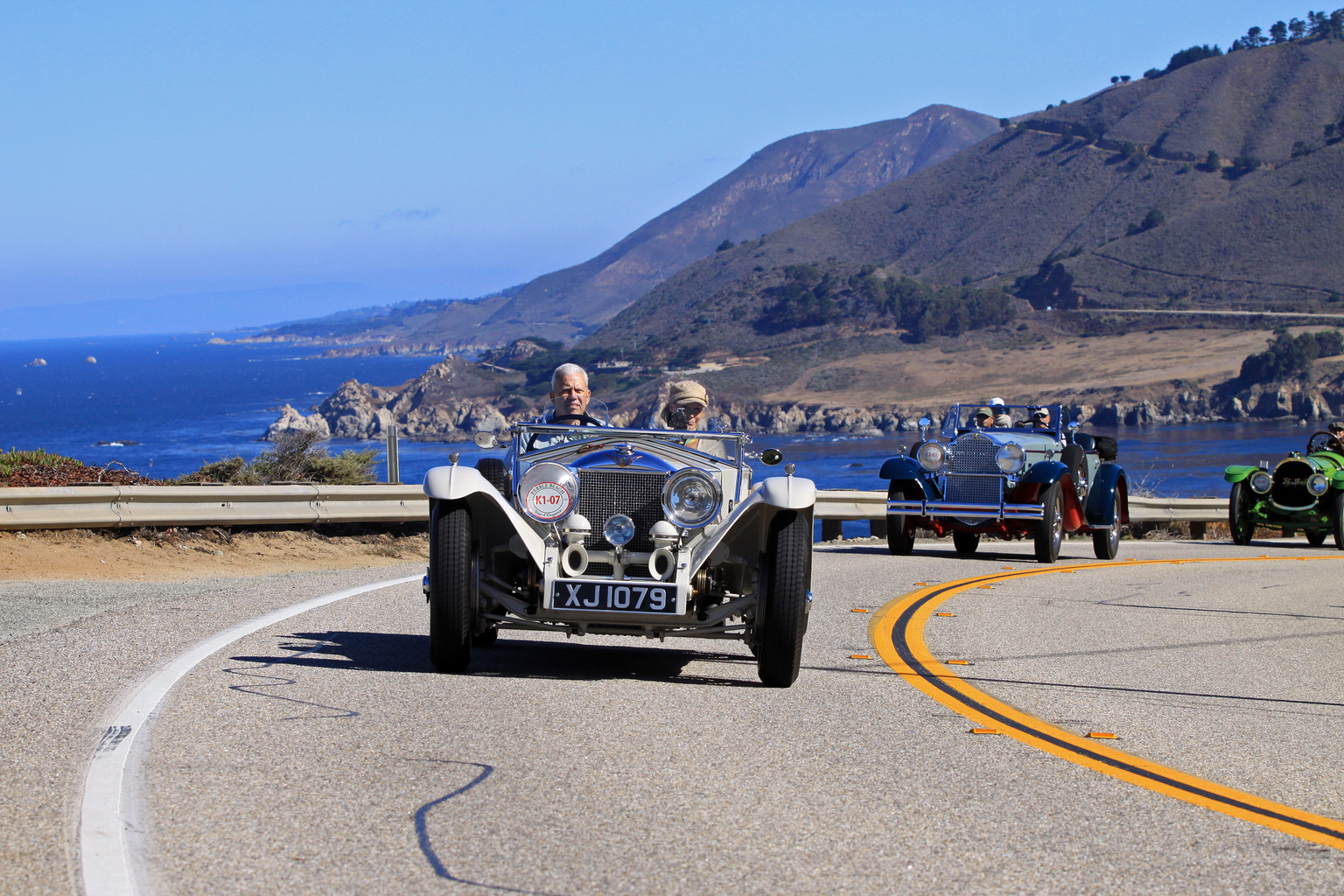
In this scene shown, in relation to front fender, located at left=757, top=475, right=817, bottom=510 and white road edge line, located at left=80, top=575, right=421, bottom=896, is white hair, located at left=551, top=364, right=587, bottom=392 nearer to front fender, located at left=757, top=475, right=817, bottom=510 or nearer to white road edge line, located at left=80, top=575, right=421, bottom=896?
front fender, located at left=757, top=475, right=817, bottom=510

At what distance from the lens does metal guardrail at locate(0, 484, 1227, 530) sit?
36.9ft

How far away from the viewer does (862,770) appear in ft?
16.1

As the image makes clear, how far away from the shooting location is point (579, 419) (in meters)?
7.92

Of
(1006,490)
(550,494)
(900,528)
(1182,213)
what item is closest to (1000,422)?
(1006,490)

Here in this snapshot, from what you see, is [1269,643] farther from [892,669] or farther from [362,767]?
[362,767]

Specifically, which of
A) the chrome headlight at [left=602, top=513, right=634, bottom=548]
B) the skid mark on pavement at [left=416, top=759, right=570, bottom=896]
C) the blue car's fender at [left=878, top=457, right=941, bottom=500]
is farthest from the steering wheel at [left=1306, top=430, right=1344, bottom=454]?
the skid mark on pavement at [left=416, top=759, right=570, bottom=896]

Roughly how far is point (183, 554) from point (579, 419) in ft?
18.0

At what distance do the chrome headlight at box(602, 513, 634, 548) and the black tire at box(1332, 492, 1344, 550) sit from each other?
1434cm

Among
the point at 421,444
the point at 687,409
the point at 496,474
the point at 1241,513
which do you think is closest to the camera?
the point at 496,474

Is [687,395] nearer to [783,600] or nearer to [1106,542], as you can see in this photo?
[783,600]

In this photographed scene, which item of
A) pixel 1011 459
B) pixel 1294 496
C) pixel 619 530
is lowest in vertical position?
pixel 1294 496

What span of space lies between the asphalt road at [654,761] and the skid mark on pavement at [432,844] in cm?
1

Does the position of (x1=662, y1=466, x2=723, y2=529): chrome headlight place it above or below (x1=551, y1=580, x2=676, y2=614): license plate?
above

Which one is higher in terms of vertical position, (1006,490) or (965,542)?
(1006,490)
